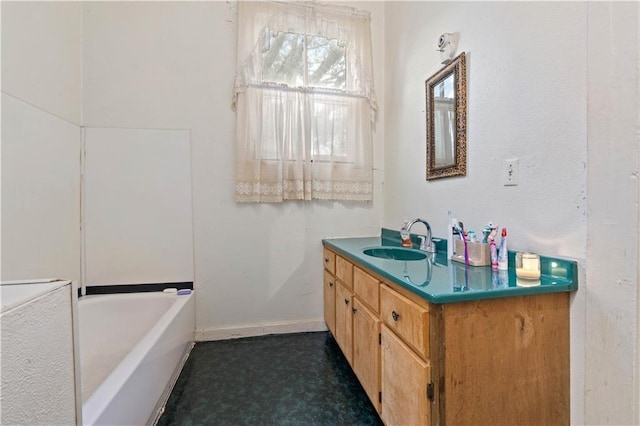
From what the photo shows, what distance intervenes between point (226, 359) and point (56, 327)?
1528mm

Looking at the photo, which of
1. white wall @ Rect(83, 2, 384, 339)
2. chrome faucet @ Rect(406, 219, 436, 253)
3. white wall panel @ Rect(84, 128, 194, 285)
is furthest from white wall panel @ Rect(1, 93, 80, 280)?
chrome faucet @ Rect(406, 219, 436, 253)

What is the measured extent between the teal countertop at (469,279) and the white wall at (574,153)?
51 mm

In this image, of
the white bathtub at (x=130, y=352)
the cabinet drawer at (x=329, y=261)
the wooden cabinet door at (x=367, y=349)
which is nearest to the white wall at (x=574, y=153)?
the wooden cabinet door at (x=367, y=349)

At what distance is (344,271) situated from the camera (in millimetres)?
1747

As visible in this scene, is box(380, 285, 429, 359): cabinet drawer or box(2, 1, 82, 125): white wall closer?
box(380, 285, 429, 359): cabinet drawer

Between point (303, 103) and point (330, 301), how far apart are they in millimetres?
1547

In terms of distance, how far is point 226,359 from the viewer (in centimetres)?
191

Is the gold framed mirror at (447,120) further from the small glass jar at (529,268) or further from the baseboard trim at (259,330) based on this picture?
the baseboard trim at (259,330)

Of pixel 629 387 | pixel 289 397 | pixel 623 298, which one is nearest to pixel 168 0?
pixel 289 397

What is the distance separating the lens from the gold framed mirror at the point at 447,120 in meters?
1.46

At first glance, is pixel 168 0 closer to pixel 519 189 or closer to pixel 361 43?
pixel 361 43

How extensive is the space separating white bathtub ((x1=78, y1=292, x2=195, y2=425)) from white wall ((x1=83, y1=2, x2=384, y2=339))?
0.34 meters

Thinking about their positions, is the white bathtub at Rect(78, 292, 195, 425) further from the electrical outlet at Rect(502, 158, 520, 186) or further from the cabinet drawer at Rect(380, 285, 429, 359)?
the electrical outlet at Rect(502, 158, 520, 186)

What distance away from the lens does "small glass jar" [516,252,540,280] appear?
100 cm
